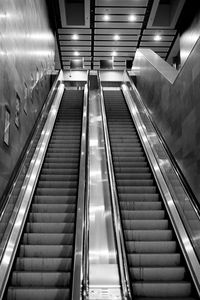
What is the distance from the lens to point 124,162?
7.57 meters

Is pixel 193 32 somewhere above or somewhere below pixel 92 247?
above

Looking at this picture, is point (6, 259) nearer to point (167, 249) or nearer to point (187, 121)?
point (167, 249)

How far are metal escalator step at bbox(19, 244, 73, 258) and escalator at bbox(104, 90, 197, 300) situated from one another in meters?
0.84

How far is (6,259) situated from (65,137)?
16.2 feet

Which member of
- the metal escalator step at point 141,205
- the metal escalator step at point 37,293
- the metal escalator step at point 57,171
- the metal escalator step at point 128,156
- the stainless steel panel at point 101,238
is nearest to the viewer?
the stainless steel panel at point 101,238

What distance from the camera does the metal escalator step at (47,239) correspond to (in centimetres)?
493

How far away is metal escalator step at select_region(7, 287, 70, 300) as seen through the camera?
3.97 m

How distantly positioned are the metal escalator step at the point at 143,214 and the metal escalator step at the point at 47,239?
1.05 metres

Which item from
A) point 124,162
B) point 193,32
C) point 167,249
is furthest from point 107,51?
point 167,249

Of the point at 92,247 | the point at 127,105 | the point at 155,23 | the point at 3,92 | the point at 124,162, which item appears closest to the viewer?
the point at 92,247

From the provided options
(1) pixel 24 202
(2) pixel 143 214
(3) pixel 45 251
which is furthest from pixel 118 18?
(3) pixel 45 251

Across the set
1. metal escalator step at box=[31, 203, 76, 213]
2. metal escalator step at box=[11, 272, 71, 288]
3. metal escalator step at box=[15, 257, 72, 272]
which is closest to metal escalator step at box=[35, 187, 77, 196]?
metal escalator step at box=[31, 203, 76, 213]

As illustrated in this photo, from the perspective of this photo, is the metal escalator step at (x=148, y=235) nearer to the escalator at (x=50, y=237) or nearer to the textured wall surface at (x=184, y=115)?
the escalator at (x=50, y=237)

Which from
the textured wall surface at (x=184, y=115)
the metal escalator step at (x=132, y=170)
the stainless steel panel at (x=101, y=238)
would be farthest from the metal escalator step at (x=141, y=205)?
the metal escalator step at (x=132, y=170)
